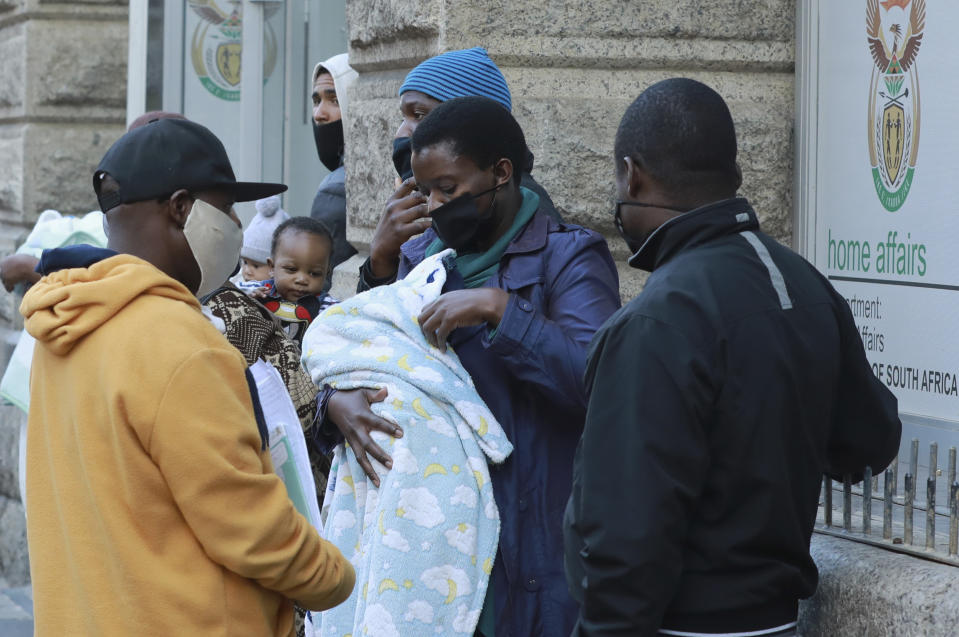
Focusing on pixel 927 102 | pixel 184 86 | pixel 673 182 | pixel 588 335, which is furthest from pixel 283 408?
pixel 184 86

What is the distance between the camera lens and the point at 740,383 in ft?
6.97

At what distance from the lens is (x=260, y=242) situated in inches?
195

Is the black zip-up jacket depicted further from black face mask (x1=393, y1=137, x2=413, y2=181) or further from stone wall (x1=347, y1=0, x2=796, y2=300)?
stone wall (x1=347, y1=0, x2=796, y2=300)

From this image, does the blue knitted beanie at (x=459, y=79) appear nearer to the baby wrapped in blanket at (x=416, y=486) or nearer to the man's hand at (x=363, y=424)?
the baby wrapped in blanket at (x=416, y=486)

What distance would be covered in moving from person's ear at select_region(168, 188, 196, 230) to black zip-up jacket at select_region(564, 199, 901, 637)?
76 cm

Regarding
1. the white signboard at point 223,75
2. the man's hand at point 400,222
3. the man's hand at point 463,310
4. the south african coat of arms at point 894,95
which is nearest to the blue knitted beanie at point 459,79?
the man's hand at point 400,222

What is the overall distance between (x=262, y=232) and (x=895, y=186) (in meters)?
2.37

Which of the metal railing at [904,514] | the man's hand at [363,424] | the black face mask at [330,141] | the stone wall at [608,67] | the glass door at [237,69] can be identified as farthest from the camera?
the glass door at [237,69]

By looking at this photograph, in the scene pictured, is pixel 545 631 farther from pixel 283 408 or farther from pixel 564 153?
pixel 564 153

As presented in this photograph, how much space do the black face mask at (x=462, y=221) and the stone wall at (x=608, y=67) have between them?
1.38 m

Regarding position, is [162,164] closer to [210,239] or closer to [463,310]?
[210,239]

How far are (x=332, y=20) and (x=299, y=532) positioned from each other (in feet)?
19.4

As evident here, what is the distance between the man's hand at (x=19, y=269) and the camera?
4.75 meters

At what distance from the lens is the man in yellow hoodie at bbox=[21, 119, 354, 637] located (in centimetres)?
205
